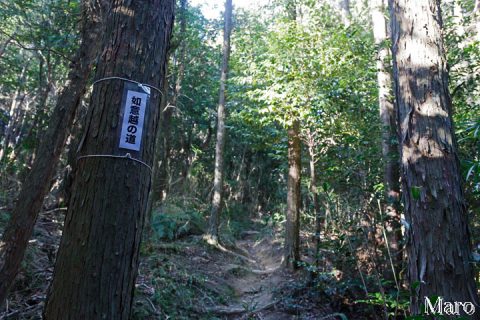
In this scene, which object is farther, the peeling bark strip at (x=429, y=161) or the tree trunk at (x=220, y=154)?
the tree trunk at (x=220, y=154)

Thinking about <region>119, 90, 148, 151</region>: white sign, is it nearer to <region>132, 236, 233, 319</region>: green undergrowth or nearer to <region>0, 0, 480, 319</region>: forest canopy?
<region>0, 0, 480, 319</region>: forest canopy

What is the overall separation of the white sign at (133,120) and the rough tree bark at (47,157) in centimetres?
262

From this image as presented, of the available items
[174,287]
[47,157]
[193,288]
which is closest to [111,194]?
[47,157]

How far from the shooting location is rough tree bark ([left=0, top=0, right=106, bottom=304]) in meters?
3.69

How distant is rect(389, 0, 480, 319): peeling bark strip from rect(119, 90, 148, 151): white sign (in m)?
2.06

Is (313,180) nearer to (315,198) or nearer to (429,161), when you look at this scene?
(315,198)

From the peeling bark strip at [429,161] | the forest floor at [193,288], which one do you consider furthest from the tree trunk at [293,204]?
the peeling bark strip at [429,161]

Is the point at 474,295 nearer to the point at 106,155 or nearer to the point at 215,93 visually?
the point at 106,155

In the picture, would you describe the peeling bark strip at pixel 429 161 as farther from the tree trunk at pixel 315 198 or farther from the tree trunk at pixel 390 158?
the tree trunk at pixel 315 198

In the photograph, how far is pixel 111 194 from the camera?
1.81 m

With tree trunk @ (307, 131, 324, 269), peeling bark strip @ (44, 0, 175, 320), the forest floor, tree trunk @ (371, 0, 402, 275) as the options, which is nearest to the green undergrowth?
the forest floor

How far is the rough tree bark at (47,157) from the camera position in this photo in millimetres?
3686

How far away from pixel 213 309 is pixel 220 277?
2177 mm

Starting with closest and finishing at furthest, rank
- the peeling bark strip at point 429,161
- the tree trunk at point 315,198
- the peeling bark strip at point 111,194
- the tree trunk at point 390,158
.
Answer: the peeling bark strip at point 111,194 → the peeling bark strip at point 429,161 → the tree trunk at point 390,158 → the tree trunk at point 315,198
